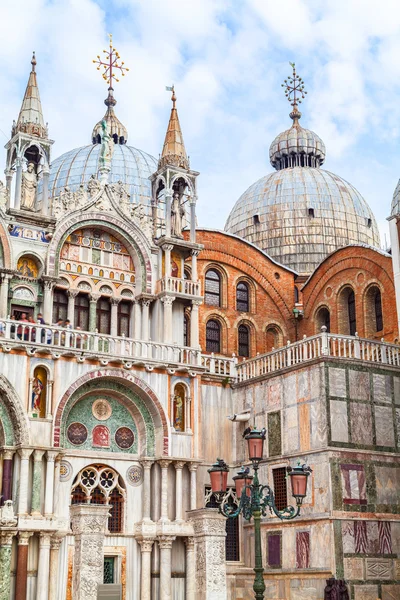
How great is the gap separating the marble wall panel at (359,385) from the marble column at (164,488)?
6031mm

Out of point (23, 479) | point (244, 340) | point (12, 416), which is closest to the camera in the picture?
point (23, 479)

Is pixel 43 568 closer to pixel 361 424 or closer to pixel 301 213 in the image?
pixel 361 424

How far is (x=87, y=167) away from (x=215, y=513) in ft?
99.3

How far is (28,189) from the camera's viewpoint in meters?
29.6

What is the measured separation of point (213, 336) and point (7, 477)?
12.9 m

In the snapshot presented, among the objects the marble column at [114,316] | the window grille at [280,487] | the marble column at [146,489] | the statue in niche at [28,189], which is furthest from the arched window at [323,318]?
the statue in niche at [28,189]

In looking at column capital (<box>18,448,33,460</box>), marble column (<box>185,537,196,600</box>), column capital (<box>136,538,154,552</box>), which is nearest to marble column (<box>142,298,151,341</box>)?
column capital (<box>18,448,33,460</box>)

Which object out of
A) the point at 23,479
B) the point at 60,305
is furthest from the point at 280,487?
the point at 60,305

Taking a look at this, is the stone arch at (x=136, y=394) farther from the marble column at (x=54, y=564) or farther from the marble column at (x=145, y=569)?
the marble column at (x=54, y=564)

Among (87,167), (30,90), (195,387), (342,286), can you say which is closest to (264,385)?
(195,387)

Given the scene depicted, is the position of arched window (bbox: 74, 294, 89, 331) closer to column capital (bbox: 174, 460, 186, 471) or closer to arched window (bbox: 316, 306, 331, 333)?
column capital (bbox: 174, 460, 186, 471)

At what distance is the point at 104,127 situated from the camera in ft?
103

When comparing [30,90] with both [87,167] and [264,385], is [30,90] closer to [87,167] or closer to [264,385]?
[264,385]

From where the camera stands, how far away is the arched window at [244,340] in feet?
120
